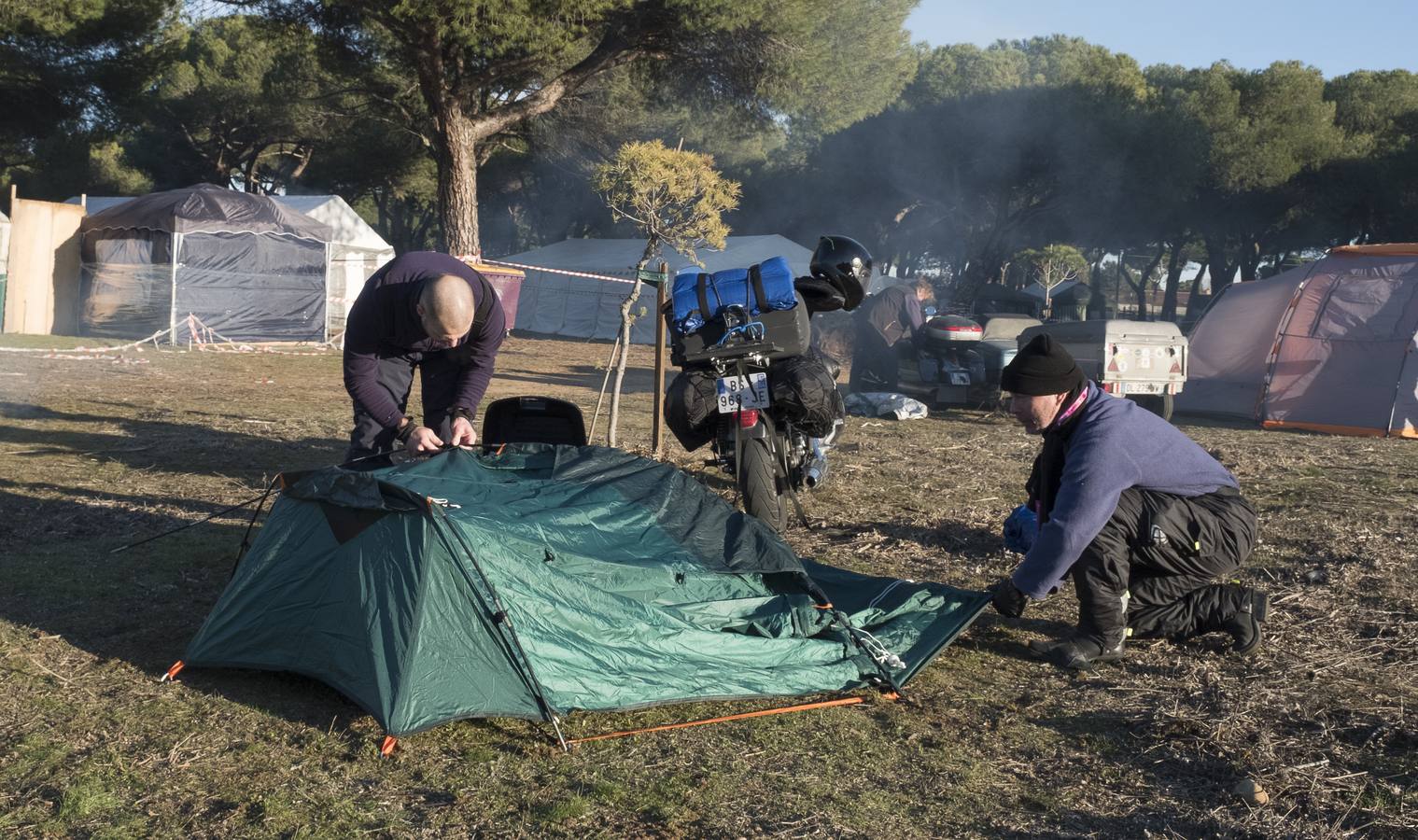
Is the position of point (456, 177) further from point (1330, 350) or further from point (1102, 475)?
point (1102, 475)

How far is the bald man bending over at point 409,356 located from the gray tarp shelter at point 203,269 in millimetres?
17095

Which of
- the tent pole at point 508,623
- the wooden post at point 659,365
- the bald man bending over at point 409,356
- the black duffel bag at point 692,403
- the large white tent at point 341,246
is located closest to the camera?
the tent pole at point 508,623

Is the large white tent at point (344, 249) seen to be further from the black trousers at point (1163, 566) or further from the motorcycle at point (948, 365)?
the black trousers at point (1163, 566)

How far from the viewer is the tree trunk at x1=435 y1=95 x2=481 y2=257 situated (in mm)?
20094

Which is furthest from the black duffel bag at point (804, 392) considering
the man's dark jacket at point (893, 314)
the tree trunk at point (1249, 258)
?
the tree trunk at point (1249, 258)

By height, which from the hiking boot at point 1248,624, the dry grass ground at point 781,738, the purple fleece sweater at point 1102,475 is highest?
the purple fleece sweater at point 1102,475

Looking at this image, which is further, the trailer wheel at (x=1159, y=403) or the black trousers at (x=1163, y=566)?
the trailer wheel at (x=1159, y=403)

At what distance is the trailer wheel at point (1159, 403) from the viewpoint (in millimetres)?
12461

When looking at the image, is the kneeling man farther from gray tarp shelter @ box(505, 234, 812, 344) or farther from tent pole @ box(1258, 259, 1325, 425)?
gray tarp shelter @ box(505, 234, 812, 344)

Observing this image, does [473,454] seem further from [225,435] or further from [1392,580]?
[225,435]

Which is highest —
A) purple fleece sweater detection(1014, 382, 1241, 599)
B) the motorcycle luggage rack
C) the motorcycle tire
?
the motorcycle luggage rack

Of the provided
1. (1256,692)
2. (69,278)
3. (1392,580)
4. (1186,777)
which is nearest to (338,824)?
(1186,777)

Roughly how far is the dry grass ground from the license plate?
0.86 m

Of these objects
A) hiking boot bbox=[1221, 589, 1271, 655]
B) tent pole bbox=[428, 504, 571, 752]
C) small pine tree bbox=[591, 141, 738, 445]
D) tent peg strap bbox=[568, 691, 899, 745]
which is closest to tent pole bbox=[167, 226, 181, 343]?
small pine tree bbox=[591, 141, 738, 445]
